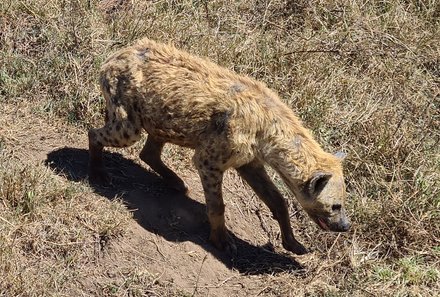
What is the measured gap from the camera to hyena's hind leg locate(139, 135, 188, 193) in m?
6.99

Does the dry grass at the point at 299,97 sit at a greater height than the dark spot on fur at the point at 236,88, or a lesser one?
lesser

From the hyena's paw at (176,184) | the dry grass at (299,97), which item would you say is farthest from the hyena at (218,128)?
the dry grass at (299,97)

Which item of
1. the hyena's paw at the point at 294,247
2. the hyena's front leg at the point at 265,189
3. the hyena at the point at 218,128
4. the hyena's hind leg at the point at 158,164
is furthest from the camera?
the hyena's hind leg at the point at 158,164

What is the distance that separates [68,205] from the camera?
6371mm

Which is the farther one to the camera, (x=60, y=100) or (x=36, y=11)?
(x=36, y=11)

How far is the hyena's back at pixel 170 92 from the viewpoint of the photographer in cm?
639

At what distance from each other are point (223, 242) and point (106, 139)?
125cm

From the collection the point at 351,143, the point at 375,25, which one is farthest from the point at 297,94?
the point at 375,25

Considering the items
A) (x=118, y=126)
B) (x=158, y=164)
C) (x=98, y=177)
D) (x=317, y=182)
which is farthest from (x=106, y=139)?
(x=317, y=182)

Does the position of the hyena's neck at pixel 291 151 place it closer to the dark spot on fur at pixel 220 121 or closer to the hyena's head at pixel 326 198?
the hyena's head at pixel 326 198

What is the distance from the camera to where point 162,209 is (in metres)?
6.83

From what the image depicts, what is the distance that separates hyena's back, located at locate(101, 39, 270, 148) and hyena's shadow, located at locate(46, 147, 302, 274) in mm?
524

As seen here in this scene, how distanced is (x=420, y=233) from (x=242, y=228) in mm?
1496

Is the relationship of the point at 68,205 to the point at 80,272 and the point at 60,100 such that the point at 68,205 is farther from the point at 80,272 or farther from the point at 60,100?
the point at 60,100
